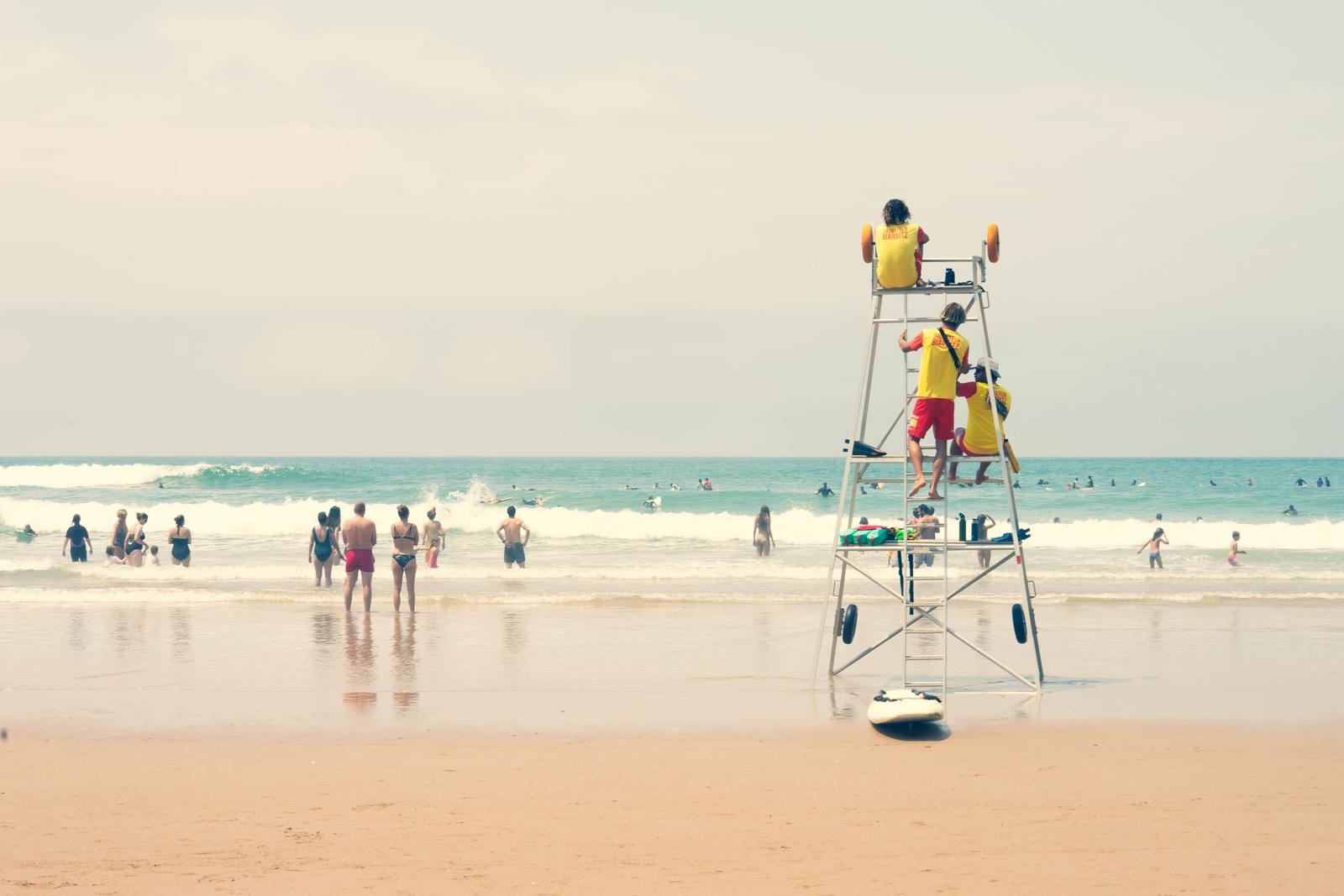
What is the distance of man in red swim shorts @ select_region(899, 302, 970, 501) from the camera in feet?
33.4

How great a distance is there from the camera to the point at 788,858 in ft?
22.1

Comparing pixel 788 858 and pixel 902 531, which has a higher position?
pixel 902 531

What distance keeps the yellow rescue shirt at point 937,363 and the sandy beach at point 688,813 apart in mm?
2948

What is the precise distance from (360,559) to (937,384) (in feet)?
35.7

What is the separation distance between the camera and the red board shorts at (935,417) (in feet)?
34.0

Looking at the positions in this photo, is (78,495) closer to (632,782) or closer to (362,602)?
(362,602)

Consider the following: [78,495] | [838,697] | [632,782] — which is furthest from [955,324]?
[78,495]

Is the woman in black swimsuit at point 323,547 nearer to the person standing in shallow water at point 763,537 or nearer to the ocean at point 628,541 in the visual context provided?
the ocean at point 628,541

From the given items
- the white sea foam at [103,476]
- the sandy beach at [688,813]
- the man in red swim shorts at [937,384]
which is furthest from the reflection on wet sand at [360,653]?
the white sea foam at [103,476]

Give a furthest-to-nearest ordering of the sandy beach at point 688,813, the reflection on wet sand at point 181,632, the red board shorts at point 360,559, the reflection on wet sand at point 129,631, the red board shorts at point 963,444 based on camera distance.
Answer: the red board shorts at point 360,559, the reflection on wet sand at point 129,631, the reflection on wet sand at point 181,632, the red board shorts at point 963,444, the sandy beach at point 688,813

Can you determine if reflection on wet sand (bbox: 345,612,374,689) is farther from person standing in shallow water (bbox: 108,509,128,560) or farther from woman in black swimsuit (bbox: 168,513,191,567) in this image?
person standing in shallow water (bbox: 108,509,128,560)

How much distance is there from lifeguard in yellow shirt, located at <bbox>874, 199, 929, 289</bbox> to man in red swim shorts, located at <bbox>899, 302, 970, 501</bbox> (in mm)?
456

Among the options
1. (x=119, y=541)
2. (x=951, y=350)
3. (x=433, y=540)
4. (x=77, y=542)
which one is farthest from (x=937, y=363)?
(x=77, y=542)

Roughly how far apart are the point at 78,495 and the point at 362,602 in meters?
60.5
